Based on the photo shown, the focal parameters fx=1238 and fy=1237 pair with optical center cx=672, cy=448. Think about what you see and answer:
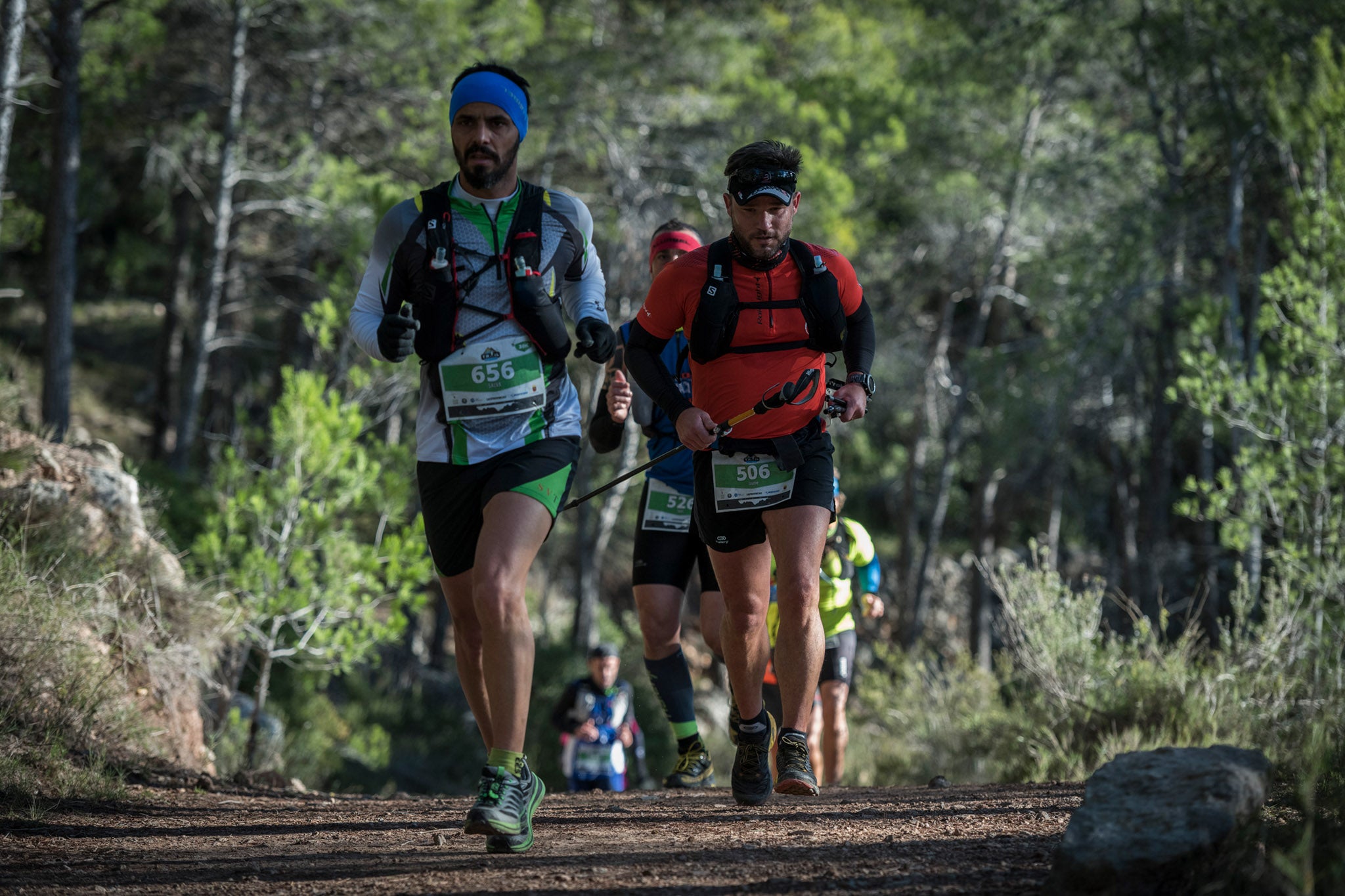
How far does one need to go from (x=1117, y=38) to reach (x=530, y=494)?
17079 millimetres

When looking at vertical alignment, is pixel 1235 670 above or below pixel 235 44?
below

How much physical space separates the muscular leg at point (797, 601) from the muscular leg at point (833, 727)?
2215 millimetres

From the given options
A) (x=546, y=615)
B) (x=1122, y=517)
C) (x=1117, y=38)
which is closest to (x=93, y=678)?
(x=1117, y=38)

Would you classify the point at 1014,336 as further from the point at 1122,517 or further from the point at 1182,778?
the point at 1182,778

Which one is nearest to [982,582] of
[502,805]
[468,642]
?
[468,642]

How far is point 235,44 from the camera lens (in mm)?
15586

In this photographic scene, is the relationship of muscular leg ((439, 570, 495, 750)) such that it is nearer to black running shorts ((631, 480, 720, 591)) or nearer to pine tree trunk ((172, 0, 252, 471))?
black running shorts ((631, 480, 720, 591))

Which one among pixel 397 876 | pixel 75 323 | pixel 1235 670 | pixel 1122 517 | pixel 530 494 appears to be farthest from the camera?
pixel 75 323

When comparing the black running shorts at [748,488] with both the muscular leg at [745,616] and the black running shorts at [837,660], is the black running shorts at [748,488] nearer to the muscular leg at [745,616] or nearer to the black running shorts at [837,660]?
the muscular leg at [745,616]

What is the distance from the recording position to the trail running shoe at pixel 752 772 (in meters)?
4.48

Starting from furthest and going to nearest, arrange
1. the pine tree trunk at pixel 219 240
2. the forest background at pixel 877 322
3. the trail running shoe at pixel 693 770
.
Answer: the pine tree trunk at pixel 219 240
the forest background at pixel 877 322
the trail running shoe at pixel 693 770

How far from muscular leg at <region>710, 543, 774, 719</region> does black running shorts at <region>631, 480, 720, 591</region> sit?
119 cm

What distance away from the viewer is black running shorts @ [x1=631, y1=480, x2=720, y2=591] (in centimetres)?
593

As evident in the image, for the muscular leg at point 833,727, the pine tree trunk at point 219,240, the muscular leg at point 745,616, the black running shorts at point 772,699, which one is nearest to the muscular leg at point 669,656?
the black running shorts at point 772,699
